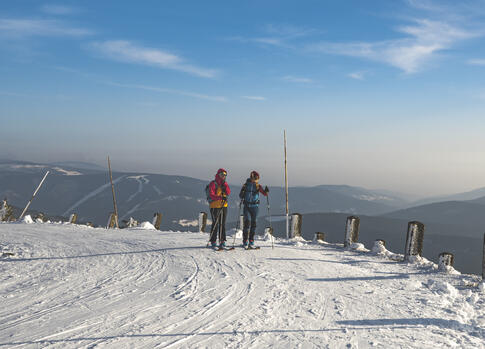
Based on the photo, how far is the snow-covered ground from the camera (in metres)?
4.67

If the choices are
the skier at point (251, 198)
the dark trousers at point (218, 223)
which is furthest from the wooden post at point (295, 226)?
the dark trousers at point (218, 223)

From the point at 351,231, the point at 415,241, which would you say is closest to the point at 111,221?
the point at 351,231

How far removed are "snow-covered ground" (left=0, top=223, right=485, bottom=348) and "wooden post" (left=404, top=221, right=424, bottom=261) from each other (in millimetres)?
541

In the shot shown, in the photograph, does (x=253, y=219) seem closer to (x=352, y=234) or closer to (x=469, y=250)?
(x=352, y=234)

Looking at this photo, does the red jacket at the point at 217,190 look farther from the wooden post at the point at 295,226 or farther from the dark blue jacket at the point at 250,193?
the wooden post at the point at 295,226

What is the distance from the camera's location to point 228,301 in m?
5.97

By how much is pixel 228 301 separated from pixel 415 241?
7353mm

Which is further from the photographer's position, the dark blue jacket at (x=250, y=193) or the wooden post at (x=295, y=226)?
the wooden post at (x=295, y=226)

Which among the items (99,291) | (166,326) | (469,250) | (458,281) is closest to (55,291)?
(99,291)

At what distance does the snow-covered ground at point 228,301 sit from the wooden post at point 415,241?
0.54m

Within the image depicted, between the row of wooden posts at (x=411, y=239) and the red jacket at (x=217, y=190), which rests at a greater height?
the red jacket at (x=217, y=190)

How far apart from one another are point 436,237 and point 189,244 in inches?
5861

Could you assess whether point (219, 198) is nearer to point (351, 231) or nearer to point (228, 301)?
point (228, 301)

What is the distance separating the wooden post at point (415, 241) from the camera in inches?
418
